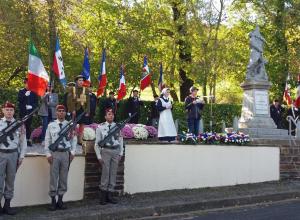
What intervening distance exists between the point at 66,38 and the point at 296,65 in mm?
11774

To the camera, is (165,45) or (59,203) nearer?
(59,203)

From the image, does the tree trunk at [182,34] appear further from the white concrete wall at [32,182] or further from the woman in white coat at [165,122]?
the white concrete wall at [32,182]

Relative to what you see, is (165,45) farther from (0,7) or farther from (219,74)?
(0,7)

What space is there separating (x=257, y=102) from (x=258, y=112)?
278mm

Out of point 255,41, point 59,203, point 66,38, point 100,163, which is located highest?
point 66,38

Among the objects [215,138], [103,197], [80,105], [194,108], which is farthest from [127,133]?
[194,108]

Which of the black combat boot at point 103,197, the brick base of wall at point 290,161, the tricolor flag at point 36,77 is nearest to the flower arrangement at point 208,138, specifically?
the brick base of wall at point 290,161

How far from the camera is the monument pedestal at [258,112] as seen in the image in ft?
44.9

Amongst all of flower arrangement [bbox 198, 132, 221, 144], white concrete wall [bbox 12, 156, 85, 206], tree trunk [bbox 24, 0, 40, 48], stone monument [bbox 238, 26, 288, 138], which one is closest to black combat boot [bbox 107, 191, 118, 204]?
white concrete wall [bbox 12, 156, 85, 206]

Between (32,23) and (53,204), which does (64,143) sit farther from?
(32,23)

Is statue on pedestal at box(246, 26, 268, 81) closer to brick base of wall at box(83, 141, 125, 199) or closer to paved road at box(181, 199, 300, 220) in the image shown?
paved road at box(181, 199, 300, 220)

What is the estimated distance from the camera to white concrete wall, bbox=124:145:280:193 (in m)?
10.4

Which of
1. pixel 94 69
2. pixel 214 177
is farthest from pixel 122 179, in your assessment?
pixel 94 69

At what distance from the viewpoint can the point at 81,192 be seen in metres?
9.48
